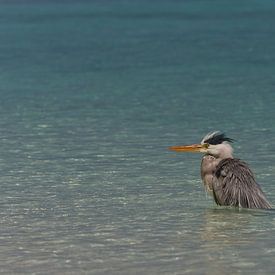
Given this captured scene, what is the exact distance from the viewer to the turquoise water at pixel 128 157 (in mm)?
10045

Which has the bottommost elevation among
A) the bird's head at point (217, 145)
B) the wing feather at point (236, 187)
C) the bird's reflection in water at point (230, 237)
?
the bird's reflection in water at point (230, 237)

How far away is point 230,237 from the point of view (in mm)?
10570

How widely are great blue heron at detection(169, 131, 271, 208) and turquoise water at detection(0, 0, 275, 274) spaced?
121 millimetres

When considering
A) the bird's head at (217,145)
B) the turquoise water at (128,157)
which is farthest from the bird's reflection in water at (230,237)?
the bird's head at (217,145)

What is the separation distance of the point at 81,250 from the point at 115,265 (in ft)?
1.91

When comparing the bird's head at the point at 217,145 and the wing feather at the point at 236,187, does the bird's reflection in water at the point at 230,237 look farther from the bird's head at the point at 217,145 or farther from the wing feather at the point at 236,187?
the bird's head at the point at 217,145

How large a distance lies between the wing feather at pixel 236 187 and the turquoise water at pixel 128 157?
10 centimetres

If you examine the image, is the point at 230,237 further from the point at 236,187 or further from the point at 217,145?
the point at 217,145

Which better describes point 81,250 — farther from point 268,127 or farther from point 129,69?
point 129,69

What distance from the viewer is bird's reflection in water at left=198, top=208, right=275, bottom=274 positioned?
962 centimetres

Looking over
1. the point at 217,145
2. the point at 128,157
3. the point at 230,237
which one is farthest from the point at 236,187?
the point at 128,157

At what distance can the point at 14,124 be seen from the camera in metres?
17.7

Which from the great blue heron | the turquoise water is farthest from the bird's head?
the turquoise water

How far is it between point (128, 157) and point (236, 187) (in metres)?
3.15
